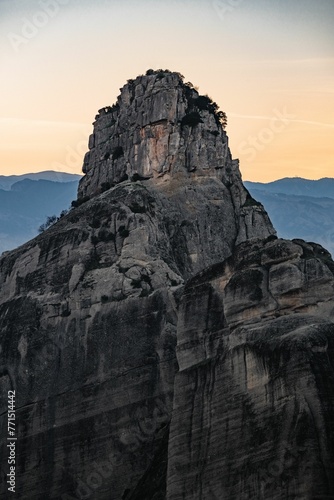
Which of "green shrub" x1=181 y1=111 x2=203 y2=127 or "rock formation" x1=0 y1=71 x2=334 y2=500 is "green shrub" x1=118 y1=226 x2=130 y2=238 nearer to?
"rock formation" x1=0 y1=71 x2=334 y2=500

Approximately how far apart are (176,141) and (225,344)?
37070 millimetres

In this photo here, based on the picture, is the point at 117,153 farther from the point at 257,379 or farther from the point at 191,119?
the point at 257,379

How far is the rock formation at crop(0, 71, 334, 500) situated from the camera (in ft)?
241

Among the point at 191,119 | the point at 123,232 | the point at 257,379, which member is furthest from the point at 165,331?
the point at 257,379

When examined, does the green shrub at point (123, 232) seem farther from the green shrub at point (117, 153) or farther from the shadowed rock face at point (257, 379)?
the shadowed rock face at point (257, 379)

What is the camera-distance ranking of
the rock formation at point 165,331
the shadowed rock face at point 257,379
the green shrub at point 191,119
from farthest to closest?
the green shrub at point 191,119 < the rock formation at point 165,331 < the shadowed rock face at point 257,379

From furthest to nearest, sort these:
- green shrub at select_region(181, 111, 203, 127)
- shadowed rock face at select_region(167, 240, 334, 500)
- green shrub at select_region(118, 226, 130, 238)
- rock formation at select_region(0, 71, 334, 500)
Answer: green shrub at select_region(181, 111, 203, 127) → green shrub at select_region(118, 226, 130, 238) → rock formation at select_region(0, 71, 334, 500) → shadowed rock face at select_region(167, 240, 334, 500)

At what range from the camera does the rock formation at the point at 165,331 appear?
73.3 m

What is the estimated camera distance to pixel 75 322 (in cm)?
10356

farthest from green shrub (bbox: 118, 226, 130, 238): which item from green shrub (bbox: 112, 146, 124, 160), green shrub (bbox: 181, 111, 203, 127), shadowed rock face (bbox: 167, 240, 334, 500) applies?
shadowed rock face (bbox: 167, 240, 334, 500)

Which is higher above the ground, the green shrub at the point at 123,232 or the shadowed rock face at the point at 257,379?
the green shrub at the point at 123,232

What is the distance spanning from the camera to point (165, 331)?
98.6 meters

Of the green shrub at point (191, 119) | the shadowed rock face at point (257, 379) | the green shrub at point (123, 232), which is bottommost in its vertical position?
the shadowed rock face at point (257, 379)

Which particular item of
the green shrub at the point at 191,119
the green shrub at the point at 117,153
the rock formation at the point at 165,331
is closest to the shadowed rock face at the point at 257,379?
the rock formation at the point at 165,331
